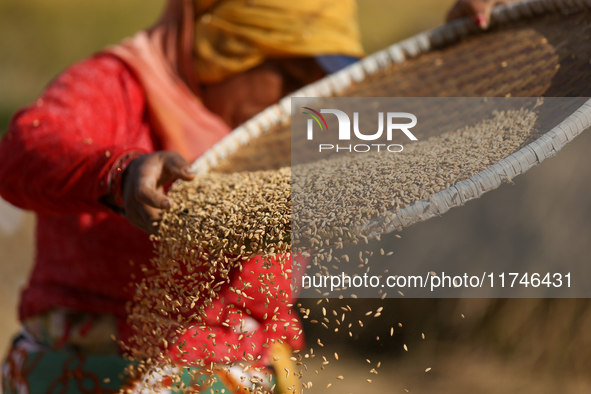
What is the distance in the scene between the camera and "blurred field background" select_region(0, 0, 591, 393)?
1002mm

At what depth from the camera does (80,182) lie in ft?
2.34

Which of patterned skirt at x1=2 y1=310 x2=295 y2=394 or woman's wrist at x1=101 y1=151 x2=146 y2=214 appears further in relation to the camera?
patterned skirt at x1=2 y1=310 x2=295 y2=394

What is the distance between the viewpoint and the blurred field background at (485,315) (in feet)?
3.29

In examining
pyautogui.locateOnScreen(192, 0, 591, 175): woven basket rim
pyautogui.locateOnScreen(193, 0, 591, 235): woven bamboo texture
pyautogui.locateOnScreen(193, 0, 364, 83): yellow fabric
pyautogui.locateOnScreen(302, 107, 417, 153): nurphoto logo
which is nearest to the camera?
pyautogui.locateOnScreen(193, 0, 591, 235): woven bamboo texture

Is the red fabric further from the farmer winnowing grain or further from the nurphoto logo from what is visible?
the nurphoto logo

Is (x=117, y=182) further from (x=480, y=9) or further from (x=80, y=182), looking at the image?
(x=480, y=9)

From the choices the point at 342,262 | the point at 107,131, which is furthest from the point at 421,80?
the point at 107,131

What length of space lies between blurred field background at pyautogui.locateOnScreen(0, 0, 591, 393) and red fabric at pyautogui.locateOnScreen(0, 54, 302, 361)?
294mm

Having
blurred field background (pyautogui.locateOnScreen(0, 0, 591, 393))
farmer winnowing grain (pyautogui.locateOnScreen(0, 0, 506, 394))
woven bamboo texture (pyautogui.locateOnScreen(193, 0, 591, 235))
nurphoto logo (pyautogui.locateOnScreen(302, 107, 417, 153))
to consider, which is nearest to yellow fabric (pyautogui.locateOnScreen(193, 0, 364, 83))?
farmer winnowing grain (pyautogui.locateOnScreen(0, 0, 506, 394))

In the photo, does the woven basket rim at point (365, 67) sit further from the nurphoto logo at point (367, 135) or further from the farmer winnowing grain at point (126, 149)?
the nurphoto logo at point (367, 135)

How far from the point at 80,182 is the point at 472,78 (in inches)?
31.8

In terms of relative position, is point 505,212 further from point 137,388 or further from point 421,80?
point 137,388

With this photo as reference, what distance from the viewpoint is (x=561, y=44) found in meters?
0.89

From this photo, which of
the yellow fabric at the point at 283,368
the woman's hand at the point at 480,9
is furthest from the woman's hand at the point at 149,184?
the woman's hand at the point at 480,9
